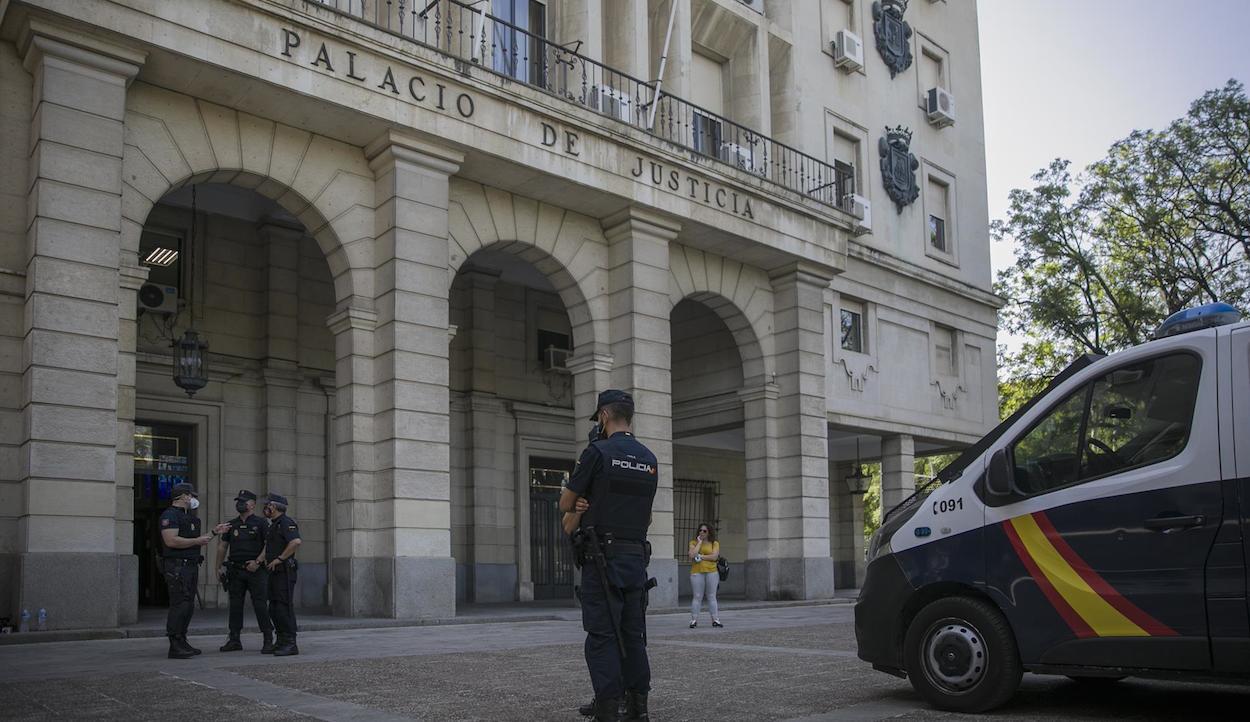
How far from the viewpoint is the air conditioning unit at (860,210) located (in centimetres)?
2581

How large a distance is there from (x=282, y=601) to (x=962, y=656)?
677cm

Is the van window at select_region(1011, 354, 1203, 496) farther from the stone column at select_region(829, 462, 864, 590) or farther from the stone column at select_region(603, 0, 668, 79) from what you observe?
the stone column at select_region(829, 462, 864, 590)

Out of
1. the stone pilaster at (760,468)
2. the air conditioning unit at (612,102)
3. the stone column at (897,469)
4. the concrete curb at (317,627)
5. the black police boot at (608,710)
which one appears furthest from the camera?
the stone column at (897,469)

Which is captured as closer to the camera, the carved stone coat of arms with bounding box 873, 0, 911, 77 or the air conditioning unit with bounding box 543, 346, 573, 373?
the air conditioning unit with bounding box 543, 346, 573, 373

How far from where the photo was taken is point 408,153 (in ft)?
53.7

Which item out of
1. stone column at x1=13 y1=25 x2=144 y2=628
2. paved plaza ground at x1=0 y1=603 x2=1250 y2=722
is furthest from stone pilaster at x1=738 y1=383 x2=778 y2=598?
stone column at x1=13 y1=25 x2=144 y2=628

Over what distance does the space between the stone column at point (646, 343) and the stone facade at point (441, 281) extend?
2.4 inches

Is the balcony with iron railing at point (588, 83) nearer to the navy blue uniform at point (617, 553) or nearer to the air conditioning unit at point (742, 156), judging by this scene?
the air conditioning unit at point (742, 156)

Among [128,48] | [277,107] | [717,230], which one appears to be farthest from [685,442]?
[128,48]

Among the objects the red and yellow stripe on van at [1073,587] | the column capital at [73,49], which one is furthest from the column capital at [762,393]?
the red and yellow stripe on van at [1073,587]

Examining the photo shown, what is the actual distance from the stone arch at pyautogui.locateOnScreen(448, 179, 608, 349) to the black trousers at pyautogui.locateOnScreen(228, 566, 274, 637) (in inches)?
268

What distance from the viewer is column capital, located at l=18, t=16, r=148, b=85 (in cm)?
1306

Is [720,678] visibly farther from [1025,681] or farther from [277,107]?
[277,107]

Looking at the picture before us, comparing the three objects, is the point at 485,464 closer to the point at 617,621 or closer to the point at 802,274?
the point at 802,274
